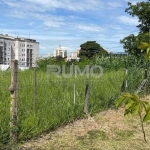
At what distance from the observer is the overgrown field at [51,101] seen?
3.49 m

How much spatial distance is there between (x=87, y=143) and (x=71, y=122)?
40.8 inches

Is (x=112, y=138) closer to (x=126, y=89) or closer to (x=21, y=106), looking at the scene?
(x=21, y=106)

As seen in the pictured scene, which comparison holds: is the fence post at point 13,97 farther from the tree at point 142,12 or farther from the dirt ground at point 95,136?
the tree at point 142,12

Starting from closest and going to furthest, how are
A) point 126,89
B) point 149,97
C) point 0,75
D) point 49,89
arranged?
point 49,89
point 0,75
point 126,89
point 149,97

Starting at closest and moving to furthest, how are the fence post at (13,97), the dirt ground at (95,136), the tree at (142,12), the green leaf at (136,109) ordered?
the green leaf at (136,109) → the fence post at (13,97) → the dirt ground at (95,136) → the tree at (142,12)

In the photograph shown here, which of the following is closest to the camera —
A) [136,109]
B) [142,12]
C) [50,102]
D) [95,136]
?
[136,109]

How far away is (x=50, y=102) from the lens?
4.75 meters

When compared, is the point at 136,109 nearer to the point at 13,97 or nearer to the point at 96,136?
the point at 13,97

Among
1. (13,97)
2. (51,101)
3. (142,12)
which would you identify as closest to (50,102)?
(51,101)

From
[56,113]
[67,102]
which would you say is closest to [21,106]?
[56,113]

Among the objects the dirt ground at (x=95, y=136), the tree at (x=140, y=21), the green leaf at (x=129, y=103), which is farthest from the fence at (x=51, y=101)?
the tree at (x=140, y=21)

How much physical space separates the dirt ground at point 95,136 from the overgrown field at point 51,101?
17cm

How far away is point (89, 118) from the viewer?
4918mm

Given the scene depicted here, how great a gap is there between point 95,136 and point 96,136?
0.05 ft
